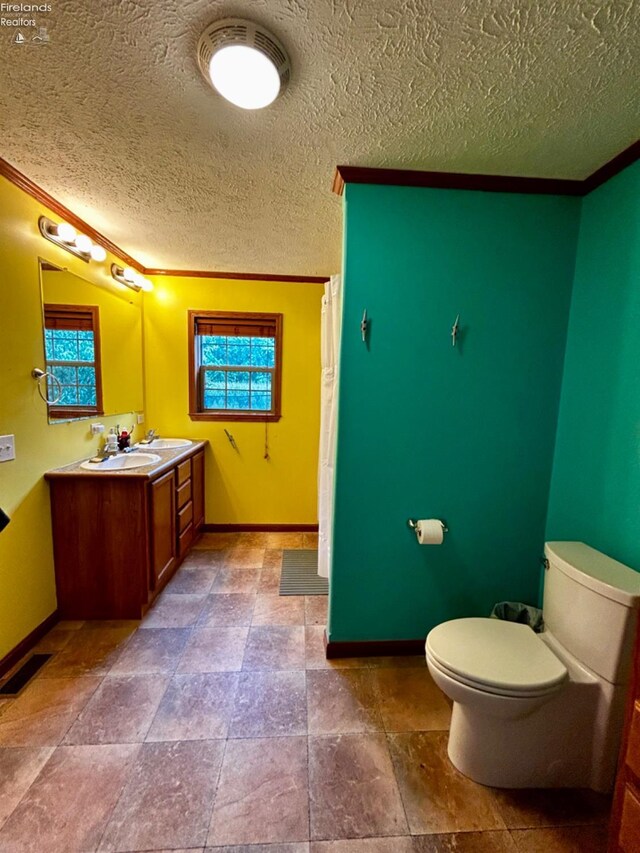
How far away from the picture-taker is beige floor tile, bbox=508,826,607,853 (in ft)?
3.46

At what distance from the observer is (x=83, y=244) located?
6.91 feet

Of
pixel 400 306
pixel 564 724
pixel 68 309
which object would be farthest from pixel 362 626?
pixel 68 309

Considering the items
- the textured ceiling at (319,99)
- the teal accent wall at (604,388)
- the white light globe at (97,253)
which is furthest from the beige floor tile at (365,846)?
the white light globe at (97,253)

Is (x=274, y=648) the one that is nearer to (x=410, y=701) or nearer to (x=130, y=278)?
(x=410, y=701)

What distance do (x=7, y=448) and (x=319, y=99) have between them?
2.01m

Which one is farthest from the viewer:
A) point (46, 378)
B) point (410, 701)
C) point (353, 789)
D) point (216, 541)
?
point (216, 541)

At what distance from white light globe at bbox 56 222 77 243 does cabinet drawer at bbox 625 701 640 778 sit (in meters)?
3.09

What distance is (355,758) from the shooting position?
Answer: 1294mm

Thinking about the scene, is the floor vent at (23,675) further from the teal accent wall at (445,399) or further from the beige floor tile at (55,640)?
the teal accent wall at (445,399)

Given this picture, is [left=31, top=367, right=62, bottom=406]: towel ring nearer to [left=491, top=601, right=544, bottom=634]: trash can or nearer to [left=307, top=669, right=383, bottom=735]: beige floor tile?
[left=307, top=669, right=383, bottom=735]: beige floor tile

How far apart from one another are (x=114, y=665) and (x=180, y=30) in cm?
252

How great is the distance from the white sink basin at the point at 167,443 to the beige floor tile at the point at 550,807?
2.72m

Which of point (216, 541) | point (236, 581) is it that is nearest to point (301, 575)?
point (236, 581)

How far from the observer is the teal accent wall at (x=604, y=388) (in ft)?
4.35
